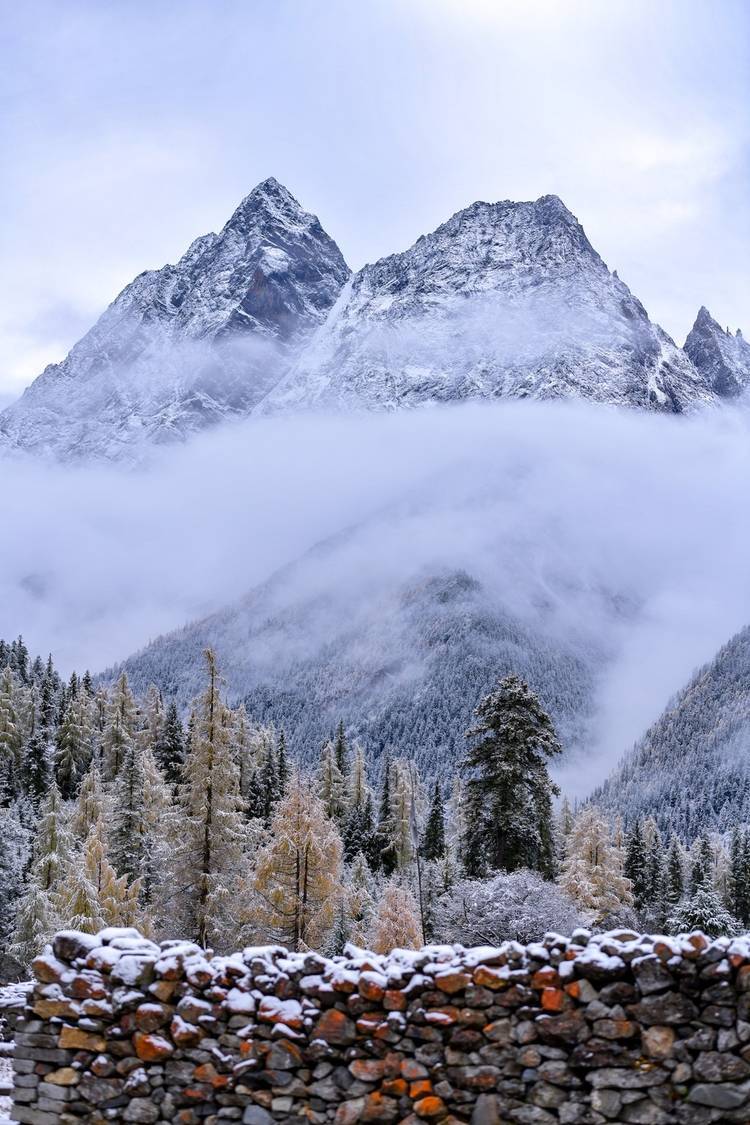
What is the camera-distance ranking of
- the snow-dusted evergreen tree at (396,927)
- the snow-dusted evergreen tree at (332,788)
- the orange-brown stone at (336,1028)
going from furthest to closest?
1. the snow-dusted evergreen tree at (332,788)
2. the snow-dusted evergreen tree at (396,927)
3. the orange-brown stone at (336,1028)

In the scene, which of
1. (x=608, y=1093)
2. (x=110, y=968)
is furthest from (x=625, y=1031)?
(x=110, y=968)

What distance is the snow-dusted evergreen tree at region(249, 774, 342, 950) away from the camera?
32375 mm

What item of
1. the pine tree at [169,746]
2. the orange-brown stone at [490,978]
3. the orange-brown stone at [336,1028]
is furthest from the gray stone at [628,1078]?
the pine tree at [169,746]

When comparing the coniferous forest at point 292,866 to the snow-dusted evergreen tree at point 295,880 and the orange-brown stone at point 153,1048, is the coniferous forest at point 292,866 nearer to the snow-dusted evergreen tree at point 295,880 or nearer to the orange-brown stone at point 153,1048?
the snow-dusted evergreen tree at point 295,880

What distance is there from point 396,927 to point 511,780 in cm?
931

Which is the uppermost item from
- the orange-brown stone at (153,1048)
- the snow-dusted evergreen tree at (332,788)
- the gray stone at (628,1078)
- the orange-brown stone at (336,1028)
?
the snow-dusted evergreen tree at (332,788)

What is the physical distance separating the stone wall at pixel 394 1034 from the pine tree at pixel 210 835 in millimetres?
21464

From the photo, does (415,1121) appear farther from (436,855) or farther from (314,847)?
(436,855)

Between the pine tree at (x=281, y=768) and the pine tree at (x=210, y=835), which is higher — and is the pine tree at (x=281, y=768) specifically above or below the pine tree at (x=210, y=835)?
above

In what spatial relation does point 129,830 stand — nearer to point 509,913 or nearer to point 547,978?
point 509,913

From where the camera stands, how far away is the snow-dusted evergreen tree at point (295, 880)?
32375 millimetres

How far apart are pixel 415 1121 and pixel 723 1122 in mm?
2695

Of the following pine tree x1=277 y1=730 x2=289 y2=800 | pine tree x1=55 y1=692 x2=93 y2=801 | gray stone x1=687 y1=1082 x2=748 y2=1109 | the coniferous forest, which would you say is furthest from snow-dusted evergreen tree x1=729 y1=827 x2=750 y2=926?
gray stone x1=687 y1=1082 x2=748 y2=1109

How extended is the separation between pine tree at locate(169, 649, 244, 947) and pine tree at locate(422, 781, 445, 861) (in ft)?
164
